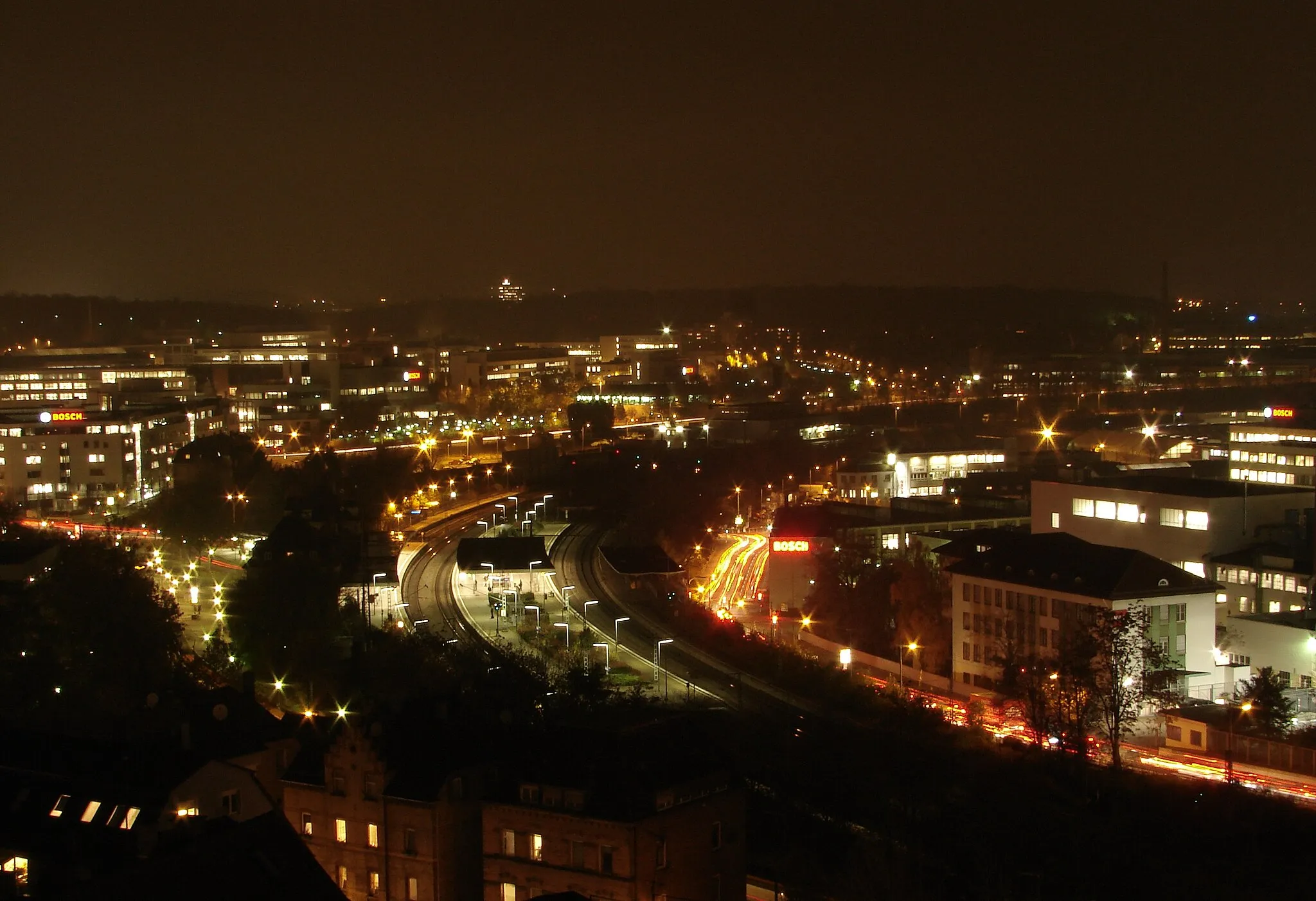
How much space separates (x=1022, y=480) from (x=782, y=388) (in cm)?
1589

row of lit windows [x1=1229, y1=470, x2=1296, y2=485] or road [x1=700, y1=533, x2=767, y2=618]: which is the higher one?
row of lit windows [x1=1229, y1=470, x2=1296, y2=485]

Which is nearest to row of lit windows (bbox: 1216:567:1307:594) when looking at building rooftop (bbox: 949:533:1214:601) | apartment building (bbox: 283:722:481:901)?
building rooftop (bbox: 949:533:1214:601)

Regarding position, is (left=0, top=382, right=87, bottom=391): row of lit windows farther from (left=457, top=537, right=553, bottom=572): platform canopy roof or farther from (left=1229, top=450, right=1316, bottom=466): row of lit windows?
(left=1229, top=450, right=1316, bottom=466): row of lit windows

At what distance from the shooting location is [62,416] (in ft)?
61.6

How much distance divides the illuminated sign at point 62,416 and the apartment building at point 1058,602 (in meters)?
12.6

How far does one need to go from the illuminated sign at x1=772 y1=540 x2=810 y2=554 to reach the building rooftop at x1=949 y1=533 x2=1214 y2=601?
230 cm

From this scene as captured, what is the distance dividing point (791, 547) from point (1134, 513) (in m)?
2.85

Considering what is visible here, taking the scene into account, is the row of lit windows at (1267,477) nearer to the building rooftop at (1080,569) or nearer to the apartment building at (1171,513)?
the apartment building at (1171,513)

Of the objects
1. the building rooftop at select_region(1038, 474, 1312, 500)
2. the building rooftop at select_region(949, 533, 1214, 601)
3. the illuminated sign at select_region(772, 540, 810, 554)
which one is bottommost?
the illuminated sign at select_region(772, 540, 810, 554)

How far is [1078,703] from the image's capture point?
8180 mm

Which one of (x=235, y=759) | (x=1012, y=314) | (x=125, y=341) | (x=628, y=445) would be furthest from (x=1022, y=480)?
(x=1012, y=314)

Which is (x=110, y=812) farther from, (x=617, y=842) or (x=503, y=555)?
(x=503, y=555)

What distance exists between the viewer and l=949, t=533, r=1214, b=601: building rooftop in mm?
9453

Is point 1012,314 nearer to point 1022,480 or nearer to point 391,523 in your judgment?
point 1022,480
